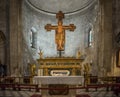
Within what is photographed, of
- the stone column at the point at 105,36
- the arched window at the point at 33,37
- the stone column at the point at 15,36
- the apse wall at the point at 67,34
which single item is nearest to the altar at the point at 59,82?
the stone column at the point at 105,36

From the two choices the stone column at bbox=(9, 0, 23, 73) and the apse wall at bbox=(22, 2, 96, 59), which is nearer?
the stone column at bbox=(9, 0, 23, 73)

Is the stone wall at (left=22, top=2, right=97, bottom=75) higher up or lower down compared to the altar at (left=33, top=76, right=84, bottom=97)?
higher up

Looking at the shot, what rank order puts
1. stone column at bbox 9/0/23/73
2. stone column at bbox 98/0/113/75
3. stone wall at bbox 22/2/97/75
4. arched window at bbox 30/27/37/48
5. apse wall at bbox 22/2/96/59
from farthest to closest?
apse wall at bbox 22/2/96/59 < arched window at bbox 30/27/37/48 < stone wall at bbox 22/2/97/75 < stone column at bbox 9/0/23/73 < stone column at bbox 98/0/113/75

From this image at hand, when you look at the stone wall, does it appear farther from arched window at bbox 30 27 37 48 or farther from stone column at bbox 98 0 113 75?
stone column at bbox 98 0 113 75

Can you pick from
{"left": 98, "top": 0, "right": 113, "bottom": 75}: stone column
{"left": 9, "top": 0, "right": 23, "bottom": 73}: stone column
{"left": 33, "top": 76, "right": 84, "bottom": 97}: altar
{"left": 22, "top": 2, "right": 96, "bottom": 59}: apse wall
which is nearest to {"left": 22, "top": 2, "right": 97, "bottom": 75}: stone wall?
{"left": 22, "top": 2, "right": 96, "bottom": 59}: apse wall

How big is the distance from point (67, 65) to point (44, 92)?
5.96m

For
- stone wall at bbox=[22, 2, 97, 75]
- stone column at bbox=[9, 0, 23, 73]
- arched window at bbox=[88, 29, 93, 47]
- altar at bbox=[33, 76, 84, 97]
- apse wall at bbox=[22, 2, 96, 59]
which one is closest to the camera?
altar at bbox=[33, 76, 84, 97]

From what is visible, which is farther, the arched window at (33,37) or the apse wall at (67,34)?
the apse wall at (67,34)

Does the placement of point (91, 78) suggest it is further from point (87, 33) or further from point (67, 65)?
point (87, 33)

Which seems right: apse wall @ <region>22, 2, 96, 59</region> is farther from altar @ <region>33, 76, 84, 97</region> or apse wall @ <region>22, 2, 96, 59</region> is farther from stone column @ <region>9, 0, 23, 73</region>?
altar @ <region>33, 76, 84, 97</region>

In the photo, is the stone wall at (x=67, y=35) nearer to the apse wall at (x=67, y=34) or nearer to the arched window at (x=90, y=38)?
the apse wall at (x=67, y=34)

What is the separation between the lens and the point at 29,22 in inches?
968

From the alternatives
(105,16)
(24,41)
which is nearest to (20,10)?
(24,41)

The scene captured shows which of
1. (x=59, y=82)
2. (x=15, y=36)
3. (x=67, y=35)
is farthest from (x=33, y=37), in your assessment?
(x=59, y=82)
